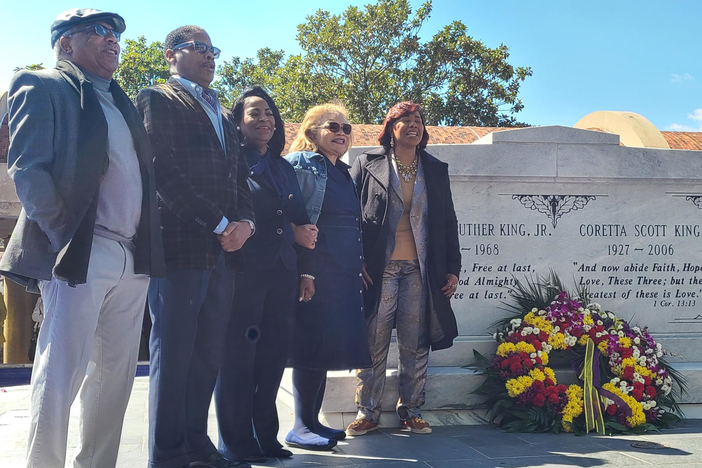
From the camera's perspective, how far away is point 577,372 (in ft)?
16.8

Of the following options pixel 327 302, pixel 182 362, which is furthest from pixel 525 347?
pixel 182 362

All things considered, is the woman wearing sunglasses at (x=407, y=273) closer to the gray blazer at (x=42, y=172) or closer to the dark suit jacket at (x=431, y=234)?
the dark suit jacket at (x=431, y=234)

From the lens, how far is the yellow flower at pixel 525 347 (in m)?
5.05

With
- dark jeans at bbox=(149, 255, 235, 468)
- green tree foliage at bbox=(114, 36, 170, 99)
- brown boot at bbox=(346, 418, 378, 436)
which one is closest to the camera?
dark jeans at bbox=(149, 255, 235, 468)

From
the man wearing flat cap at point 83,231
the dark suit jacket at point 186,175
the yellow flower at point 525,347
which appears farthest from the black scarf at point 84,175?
the yellow flower at point 525,347

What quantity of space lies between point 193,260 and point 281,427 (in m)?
1.86

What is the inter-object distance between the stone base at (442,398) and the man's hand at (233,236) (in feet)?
5.76

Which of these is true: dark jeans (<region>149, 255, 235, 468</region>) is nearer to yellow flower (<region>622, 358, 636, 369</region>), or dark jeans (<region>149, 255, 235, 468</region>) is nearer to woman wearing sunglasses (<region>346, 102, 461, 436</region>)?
woman wearing sunglasses (<region>346, 102, 461, 436</region>)

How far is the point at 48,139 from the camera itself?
2.70 meters

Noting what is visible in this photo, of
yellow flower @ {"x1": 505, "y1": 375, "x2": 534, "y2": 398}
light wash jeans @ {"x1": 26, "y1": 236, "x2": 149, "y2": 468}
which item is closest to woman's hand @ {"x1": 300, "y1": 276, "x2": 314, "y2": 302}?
light wash jeans @ {"x1": 26, "y1": 236, "x2": 149, "y2": 468}

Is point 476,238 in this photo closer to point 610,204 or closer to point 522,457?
point 610,204

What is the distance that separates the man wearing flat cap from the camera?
2680 mm

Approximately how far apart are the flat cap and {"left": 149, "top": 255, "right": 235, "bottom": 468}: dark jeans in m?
1.10

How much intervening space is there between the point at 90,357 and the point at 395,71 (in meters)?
20.7
